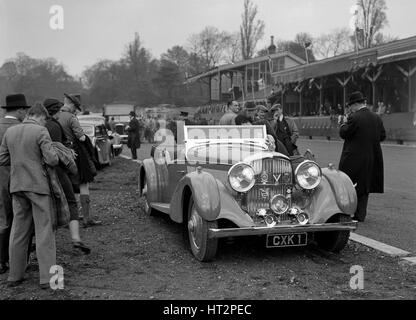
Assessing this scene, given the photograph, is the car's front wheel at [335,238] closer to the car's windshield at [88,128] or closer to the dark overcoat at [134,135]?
the car's windshield at [88,128]

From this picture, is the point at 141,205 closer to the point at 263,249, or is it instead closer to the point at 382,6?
the point at 263,249

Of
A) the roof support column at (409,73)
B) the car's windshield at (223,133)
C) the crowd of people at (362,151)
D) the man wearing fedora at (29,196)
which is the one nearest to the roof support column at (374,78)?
the roof support column at (409,73)

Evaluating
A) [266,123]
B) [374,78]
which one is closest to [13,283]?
[266,123]

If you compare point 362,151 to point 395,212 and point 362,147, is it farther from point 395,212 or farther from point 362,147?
point 395,212

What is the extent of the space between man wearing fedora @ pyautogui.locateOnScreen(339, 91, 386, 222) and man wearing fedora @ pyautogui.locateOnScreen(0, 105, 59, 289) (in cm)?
409

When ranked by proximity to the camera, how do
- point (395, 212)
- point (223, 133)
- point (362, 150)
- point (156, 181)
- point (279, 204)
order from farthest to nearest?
point (395, 212)
point (156, 181)
point (223, 133)
point (362, 150)
point (279, 204)

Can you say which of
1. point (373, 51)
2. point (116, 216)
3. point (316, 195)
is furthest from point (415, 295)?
point (373, 51)

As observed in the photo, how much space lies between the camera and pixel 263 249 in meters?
5.77

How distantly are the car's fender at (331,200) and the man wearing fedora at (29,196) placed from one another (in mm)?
2668

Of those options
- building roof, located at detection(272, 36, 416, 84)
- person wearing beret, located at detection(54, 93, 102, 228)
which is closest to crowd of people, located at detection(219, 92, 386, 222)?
person wearing beret, located at detection(54, 93, 102, 228)

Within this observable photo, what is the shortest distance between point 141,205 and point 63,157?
3.99m

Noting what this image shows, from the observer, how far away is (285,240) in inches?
203

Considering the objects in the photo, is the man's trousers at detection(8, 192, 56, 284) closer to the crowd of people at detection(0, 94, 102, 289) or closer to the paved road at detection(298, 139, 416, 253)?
the crowd of people at detection(0, 94, 102, 289)

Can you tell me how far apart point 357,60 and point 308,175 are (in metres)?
22.6
